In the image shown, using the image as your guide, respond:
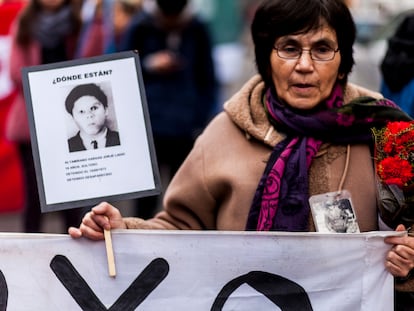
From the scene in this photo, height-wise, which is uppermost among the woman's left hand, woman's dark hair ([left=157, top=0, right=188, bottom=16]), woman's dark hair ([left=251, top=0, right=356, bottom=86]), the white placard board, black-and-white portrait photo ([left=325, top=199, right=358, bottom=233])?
woman's dark hair ([left=157, top=0, right=188, bottom=16])

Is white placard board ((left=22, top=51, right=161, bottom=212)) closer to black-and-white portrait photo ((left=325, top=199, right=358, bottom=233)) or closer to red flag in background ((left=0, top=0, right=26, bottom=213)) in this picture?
black-and-white portrait photo ((left=325, top=199, right=358, bottom=233))

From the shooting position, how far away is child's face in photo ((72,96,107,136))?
334 cm

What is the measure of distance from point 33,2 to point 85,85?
12.4 ft

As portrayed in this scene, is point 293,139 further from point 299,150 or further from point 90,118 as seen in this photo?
point 90,118

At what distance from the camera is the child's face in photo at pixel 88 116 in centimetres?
334

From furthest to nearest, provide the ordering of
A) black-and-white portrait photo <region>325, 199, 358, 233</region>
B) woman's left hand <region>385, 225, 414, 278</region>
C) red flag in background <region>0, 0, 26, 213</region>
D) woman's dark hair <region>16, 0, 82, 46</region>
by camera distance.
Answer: red flag in background <region>0, 0, 26, 213</region>, woman's dark hair <region>16, 0, 82, 46</region>, black-and-white portrait photo <region>325, 199, 358, 233</region>, woman's left hand <region>385, 225, 414, 278</region>

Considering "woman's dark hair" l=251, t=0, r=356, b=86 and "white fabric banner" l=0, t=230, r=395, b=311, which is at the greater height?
"woman's dark hair" l=251, t=0, r=356, b=86

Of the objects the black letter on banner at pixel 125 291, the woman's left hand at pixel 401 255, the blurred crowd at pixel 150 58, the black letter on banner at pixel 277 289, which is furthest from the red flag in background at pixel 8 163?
the woman's left hand at pixel 401 255

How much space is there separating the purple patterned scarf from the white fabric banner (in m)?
0.11

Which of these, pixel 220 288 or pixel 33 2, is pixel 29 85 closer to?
pixel 220 288

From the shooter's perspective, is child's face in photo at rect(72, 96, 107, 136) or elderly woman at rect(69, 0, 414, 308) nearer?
child's face in photo at rect(72, 96, 107, 136)

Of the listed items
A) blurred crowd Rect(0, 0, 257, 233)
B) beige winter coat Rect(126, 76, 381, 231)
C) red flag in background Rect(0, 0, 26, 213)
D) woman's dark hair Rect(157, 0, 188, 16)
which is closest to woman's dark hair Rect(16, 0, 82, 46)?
blurred crowd Rect(0, 0, 257, 233)

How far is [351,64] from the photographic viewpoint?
11.9 ft

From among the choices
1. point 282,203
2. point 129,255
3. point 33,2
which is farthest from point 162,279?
point 33,2
